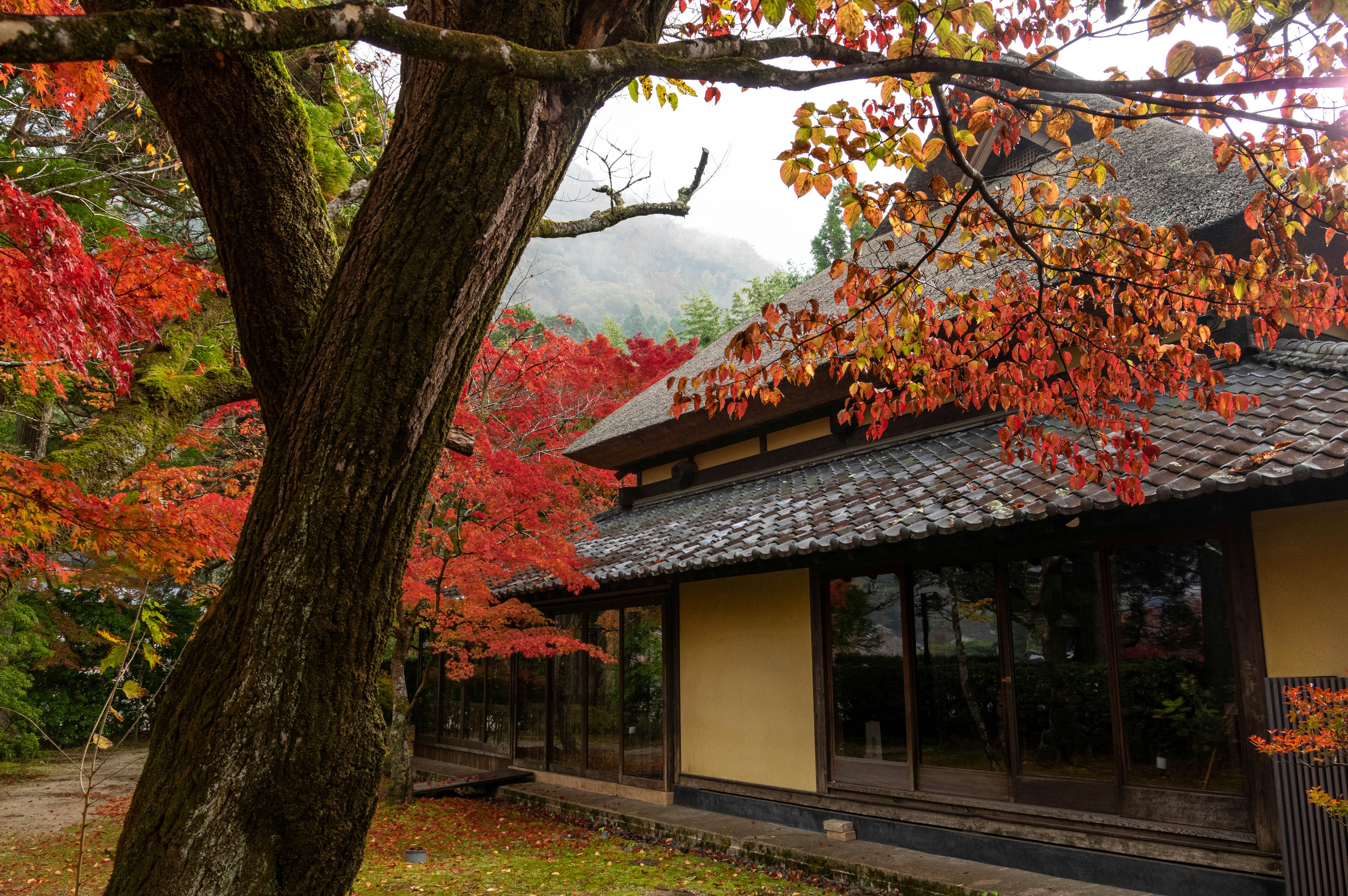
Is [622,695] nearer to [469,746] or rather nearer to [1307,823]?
[469,746]

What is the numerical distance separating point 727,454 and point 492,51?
805 centimetres

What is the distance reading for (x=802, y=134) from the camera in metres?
3.01

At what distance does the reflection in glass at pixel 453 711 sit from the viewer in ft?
41.0

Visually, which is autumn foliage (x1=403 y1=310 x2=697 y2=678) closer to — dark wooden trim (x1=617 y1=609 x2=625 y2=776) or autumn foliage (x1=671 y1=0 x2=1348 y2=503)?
dark wooden trim (x1=617 y1=609 x2=625 y2=776)

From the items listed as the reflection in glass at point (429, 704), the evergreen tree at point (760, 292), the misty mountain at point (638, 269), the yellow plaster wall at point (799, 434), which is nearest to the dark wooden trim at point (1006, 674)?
the yellow plaster wall at point (799, 434)

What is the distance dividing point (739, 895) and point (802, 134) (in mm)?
5056

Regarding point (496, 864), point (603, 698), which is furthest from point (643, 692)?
point (496, 864)

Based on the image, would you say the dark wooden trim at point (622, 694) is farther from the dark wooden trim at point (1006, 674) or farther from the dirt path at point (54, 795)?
the dirt path at point (54, 795)

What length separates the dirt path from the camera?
27.5 ft

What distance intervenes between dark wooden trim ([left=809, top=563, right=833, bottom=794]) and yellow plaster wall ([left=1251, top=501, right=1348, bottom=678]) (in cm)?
323

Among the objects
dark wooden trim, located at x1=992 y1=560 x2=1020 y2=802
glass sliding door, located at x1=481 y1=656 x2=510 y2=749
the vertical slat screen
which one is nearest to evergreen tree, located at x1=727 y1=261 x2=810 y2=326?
glass sliding door, located at x1=481 y1=656 x2=510 y2=749

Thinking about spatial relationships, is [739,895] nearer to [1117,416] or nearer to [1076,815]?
[1076,815]

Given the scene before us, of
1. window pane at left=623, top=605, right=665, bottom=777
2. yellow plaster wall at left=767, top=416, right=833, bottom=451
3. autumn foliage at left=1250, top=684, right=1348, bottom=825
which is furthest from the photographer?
window pane at left=623, top=605, right=665, bottom=777

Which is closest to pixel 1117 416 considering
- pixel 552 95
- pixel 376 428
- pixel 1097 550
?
pixel 1097 550
